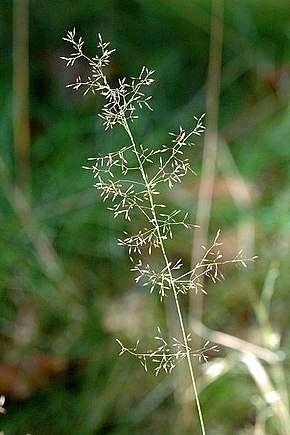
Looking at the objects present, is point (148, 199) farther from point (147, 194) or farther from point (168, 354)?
point (168, 354)

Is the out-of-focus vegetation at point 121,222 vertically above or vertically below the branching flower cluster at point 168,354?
above

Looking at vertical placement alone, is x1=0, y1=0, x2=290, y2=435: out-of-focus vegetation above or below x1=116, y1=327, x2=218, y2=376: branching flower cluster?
above

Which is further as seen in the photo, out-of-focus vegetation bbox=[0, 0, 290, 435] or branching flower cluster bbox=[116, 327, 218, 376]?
out-of-focus vegetation bbox=[0, 0, 290, 435]

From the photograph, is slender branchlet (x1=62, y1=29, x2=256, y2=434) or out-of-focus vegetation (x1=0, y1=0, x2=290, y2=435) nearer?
slender branchlet (x1=62, y1=29, x2=256, y2=434)

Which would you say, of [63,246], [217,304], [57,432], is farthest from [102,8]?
[57,432]

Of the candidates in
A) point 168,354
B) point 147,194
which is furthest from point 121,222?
point 147,194

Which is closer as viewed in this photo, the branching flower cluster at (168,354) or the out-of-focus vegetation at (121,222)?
the branching flower cluster at (168,354)

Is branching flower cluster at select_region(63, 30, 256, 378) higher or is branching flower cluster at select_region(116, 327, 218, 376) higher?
branching flower cluster at select_region(63, 30, 256, 378)

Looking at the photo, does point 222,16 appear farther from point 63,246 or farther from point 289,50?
point 63,246
